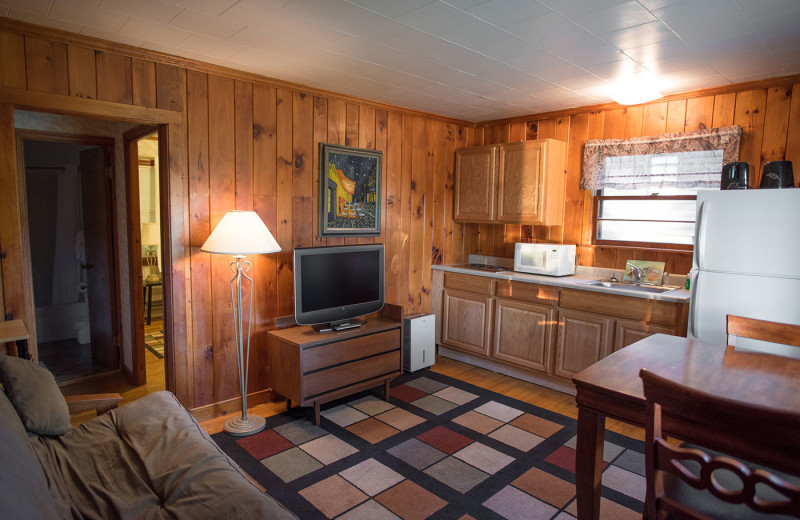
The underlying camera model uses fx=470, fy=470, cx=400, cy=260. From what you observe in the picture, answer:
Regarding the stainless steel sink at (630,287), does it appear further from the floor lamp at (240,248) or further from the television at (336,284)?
the floor lamp at (240,248)

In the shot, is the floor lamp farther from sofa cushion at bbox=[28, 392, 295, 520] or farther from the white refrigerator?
the white refrigerator

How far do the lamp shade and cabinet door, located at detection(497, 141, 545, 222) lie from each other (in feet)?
7.41

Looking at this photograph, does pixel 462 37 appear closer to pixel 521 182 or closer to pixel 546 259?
pixel 521 182

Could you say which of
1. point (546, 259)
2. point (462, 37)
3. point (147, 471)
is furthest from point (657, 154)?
point (147, 471)

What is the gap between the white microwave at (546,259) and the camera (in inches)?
157

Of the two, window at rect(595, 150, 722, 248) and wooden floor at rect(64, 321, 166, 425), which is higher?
window at rect(595, 150, 722, 248)

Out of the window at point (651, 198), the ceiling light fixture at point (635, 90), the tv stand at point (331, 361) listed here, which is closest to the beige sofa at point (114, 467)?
the tv stand at point (331, 361)

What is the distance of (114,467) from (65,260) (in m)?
4.19

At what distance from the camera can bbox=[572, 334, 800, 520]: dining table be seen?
1.62m

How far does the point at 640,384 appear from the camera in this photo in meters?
1.67

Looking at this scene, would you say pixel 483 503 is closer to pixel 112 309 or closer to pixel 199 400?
pixel 199 400

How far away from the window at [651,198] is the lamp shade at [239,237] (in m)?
2.82

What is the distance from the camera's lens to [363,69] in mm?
3119

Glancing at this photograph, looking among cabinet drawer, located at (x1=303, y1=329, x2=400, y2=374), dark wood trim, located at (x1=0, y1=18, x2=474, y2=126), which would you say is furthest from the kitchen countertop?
dark wood trim, located at (x1=0, y1=18, x2=474, y2=126)
